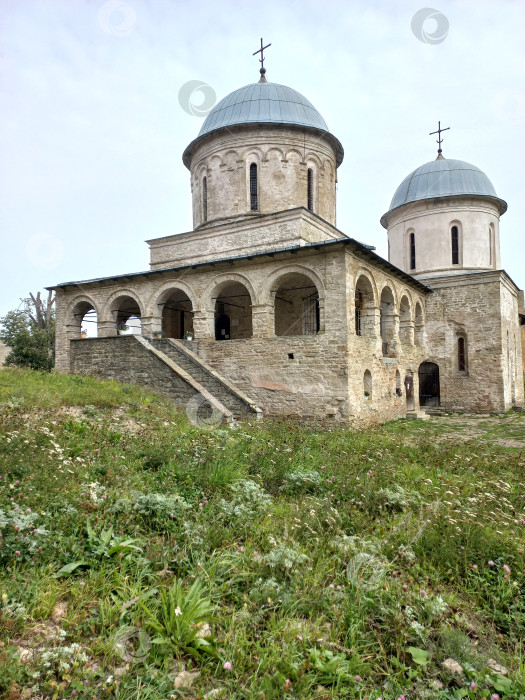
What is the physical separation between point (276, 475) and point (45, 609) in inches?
130

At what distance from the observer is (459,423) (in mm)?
14586

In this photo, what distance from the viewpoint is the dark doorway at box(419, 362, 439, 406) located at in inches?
792

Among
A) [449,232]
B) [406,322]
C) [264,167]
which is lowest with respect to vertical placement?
[406,322]

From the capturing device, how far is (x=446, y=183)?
20.7 m

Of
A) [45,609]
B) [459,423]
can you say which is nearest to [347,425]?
[459,423]

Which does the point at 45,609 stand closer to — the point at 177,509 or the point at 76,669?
the point at 76,669

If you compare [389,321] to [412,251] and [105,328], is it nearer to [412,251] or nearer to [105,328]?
[412,251]

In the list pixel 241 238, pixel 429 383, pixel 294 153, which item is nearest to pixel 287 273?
pixel 241 238

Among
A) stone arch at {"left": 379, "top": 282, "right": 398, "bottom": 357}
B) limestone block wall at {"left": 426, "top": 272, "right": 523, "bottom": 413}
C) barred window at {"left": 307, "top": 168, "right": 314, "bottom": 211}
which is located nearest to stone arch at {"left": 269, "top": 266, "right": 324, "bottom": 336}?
stone arch at {"left": 379, "top": 282, "right": 398, "bottom": 357}

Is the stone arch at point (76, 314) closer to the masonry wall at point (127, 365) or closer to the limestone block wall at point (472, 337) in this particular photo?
the masonry wall at point (127, 365)

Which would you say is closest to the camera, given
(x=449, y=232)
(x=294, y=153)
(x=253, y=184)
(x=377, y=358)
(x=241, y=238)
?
(x=377, y=358)

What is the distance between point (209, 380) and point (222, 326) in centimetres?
694

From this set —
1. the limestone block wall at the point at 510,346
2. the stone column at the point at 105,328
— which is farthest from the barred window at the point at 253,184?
the limestone block wall at the point at 510,346

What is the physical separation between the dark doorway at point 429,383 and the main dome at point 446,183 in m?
7.82
